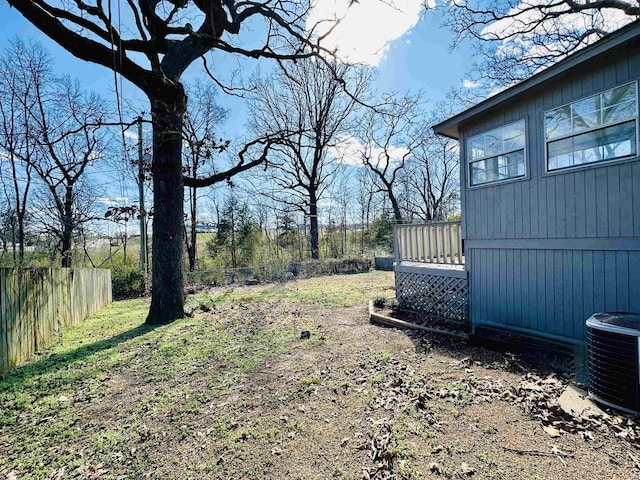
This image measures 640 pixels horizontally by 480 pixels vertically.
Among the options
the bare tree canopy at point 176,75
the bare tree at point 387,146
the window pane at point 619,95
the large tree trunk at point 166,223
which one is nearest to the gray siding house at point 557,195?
the window pane at point 619,95

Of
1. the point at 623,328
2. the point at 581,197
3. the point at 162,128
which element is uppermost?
the point at 162,128

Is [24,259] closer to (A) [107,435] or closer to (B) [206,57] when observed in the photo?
(B) [206,57]

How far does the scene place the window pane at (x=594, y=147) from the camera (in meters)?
3.62

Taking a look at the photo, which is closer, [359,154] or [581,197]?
[581,197]

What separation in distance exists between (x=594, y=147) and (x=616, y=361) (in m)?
2.76

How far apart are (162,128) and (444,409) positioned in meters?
6.03

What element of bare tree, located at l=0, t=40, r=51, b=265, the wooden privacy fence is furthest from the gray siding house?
bare tree, located at l=0, t=40, r=51, b=265

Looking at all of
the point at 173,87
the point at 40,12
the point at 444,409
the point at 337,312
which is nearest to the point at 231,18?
the point at 173,87

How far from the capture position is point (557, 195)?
4.23m

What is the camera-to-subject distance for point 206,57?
6.36 metres

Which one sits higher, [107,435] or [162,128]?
[162,128]

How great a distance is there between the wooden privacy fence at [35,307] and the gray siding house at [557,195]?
6685 mm

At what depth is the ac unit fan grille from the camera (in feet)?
8.13

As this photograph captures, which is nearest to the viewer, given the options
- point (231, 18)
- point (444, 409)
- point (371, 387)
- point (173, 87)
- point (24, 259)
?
point (444, 409)
